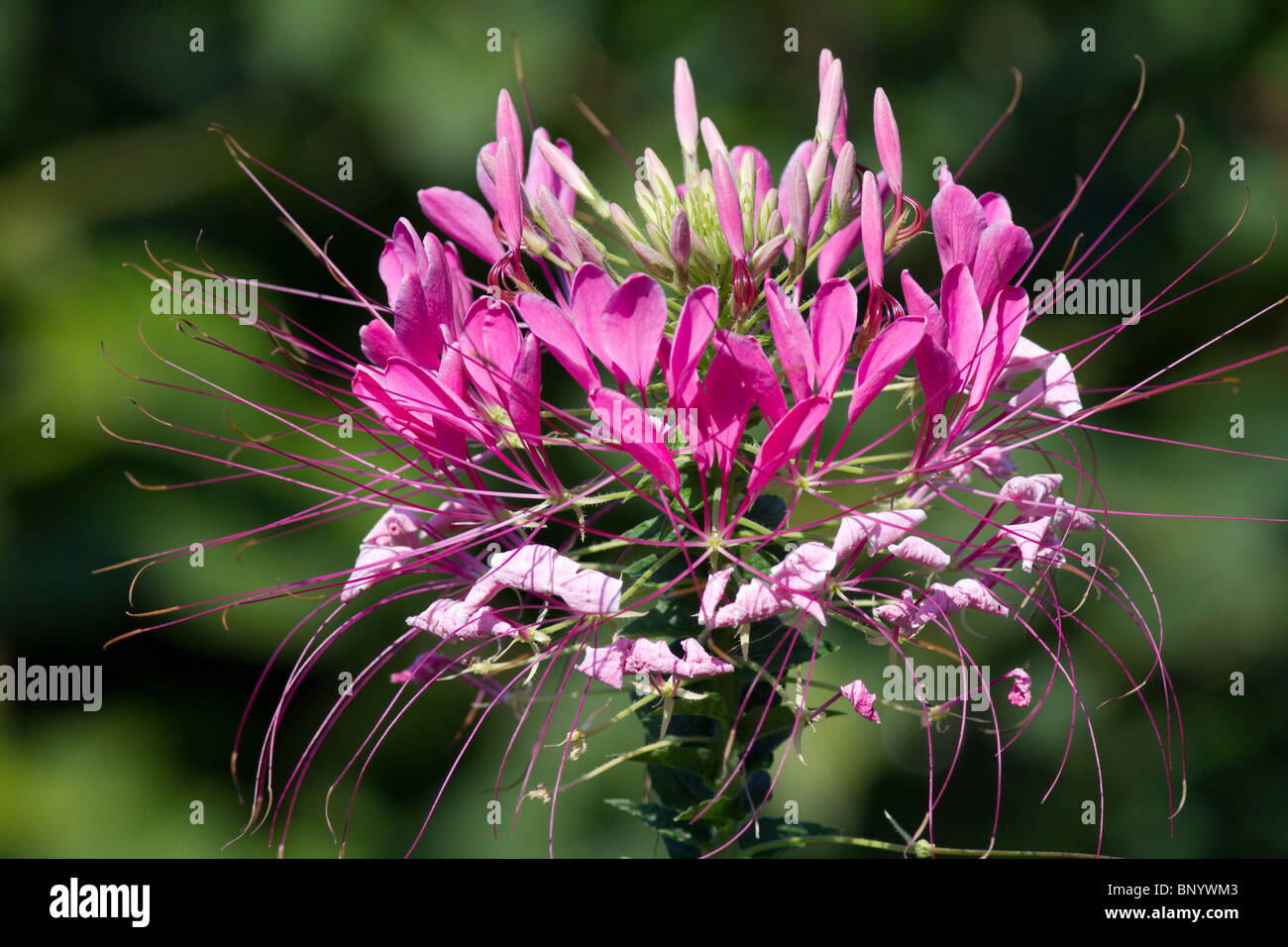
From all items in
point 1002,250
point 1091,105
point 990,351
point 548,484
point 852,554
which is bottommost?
point 852,554

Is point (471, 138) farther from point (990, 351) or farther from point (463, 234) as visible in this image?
point (990, 351)

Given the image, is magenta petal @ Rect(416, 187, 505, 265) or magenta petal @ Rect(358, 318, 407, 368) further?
magenta petal @ Rect(416, 187, 505, 265)

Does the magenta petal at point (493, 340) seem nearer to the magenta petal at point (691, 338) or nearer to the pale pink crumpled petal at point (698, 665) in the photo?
the magenta petal at point (691, 338)

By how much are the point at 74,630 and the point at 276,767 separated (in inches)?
39.8

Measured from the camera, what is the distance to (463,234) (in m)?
1.99

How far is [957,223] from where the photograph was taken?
1.68 meters

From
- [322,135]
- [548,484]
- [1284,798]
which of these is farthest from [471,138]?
[1284,798]

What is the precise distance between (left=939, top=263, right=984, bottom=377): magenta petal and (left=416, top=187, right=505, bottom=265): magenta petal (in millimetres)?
804

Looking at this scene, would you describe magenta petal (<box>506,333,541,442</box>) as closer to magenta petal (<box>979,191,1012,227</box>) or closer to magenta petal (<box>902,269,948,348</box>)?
magenta petal (<box>902,269,948,348</box>)

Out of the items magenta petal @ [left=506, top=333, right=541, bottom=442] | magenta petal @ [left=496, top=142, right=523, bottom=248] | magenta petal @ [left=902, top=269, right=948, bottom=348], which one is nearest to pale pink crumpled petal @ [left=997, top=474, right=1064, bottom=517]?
magenta petal @ [left=902, top=269, right=948, bottom=348]

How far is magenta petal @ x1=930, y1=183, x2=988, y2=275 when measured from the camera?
5.42 feet

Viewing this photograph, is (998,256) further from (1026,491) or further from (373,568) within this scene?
(373,568)

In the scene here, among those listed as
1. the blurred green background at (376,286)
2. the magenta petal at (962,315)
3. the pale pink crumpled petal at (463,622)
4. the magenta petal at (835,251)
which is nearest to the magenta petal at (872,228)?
the magenta petal at (962,315)

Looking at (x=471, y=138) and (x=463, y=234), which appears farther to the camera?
(x=471, y=138)
